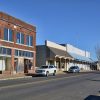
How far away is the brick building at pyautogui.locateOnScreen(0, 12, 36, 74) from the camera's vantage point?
4995 centimetres

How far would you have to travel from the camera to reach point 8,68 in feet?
168

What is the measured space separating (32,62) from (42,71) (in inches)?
Result: 406

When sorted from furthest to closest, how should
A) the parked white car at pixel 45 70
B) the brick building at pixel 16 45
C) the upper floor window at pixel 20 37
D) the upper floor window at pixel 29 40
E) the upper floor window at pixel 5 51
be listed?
the upper floor window at pixel 29 40 < the upper floor window at pixel 20 37 < the parked white car at pixel 45 70 < the brick building at pixel 16 45 < the upper floor window at pixel 5 51

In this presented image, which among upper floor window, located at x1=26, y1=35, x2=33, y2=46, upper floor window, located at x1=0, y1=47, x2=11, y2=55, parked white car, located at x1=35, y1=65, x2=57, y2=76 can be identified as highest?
upper floor window, located at x1=26, y1=35, x2=33, y2=46

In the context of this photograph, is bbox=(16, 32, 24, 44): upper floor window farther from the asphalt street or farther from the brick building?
the asphalt street

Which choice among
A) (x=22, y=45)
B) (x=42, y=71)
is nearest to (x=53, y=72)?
(x=42, y=71)

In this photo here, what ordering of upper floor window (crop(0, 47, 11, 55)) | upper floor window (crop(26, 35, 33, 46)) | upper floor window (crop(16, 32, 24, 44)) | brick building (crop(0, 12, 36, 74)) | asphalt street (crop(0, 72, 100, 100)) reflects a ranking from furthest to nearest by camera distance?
upper floor window (crop(26, 35, 33, 46)), upper floor window (crop(16, 32, 24, 44)), brick building (crop(0, 12, 36, 74)), upper floor window (crop(0, 47, 11, 55)), asphalt street (crop(0, 72, 100, 100))

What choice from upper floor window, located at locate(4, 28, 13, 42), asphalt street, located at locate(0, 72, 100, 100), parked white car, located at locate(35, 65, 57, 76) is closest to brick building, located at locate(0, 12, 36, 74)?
upper floor window, located at locate(4, 28, 13, 42)

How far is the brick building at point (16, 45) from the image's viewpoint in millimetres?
49950

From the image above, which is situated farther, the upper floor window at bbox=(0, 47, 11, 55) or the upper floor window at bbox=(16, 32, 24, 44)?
the upper floor window at bbox=(16, 32, 24, 44)

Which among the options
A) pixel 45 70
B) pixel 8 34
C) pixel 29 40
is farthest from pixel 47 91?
pixel 29 40

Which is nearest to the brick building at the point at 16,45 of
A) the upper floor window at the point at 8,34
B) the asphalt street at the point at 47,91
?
the upper floor window at the point at 8,34

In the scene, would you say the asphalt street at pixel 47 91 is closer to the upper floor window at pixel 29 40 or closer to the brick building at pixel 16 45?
the brick building at pixel 16 45

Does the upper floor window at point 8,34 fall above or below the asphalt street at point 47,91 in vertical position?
above
